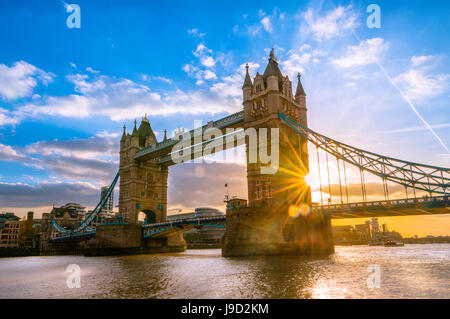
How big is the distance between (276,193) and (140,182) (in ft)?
124

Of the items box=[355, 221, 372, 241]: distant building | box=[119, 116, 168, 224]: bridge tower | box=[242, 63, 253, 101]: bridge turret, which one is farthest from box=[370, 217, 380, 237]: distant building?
box=[242, 63, 253, 101]: bridge turret

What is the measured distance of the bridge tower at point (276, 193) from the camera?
33.4 m

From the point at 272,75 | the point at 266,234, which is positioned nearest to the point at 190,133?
the point at 272,75

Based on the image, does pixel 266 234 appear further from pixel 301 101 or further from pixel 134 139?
pixel 134 139

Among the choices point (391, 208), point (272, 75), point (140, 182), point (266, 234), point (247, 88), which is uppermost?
point (272, 75)

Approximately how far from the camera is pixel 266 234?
109 ft

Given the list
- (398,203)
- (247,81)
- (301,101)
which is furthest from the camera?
(301,101)

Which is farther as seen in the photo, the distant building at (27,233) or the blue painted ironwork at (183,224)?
the distant building at (27,233)

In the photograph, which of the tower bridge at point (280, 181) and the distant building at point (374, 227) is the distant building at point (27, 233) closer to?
the tower bridge at point (280, 181)

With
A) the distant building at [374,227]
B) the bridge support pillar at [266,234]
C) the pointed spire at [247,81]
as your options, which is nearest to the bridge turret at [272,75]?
the pointed spire at [247,81]

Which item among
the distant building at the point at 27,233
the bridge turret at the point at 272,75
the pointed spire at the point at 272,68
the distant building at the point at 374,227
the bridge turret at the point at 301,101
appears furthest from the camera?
the distant building at the point at 374,227

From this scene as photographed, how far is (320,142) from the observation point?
38125mm

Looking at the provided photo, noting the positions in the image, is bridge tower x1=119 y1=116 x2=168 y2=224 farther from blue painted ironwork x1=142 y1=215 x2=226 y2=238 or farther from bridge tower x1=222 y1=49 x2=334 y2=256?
bridge tower x1=222 y1=49 x2=334 y2=256
